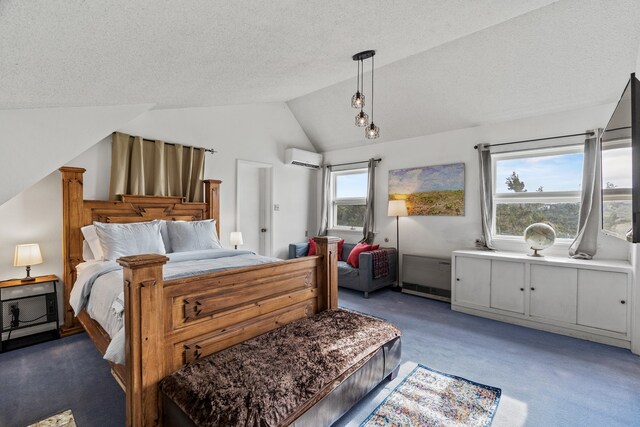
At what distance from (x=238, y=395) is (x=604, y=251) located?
3909 millimetres

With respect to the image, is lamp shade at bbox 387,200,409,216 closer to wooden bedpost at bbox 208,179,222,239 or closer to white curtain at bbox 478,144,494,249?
white curtain at bbox 478,144,494,249

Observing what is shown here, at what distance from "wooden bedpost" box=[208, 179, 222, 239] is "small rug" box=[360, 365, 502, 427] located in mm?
3200

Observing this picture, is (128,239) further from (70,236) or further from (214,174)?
(214,174)

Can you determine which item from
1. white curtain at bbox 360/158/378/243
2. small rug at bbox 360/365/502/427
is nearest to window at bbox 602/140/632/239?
small rug at bbox 360/365/502/427

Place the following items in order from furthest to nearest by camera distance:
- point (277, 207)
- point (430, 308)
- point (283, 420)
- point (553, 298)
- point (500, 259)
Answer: point (277, 207) → point (430, 308) → point (500, 259) → point (553, 298) → point (283, 420)

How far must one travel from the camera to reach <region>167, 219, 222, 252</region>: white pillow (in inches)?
133

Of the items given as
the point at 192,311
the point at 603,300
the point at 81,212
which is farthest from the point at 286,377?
the point at 603,300

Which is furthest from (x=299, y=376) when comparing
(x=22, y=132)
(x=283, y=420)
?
(x=22, y=132)

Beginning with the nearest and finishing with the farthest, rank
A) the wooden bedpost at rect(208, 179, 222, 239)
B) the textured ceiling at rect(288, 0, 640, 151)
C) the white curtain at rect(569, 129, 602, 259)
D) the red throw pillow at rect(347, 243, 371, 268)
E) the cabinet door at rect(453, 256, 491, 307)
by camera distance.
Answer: the textured ceiling at rect(288, 0, 640, 151), the white curtain at rect(569, 129, 602, 259), the cabinet door at rect(453, 256, 491, 307), the wooden bedpost at rect(208, 179, 222, 239), the red throw pillow at rect(347, 243, 371, 268)

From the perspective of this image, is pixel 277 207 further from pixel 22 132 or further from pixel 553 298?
pixel 553 298

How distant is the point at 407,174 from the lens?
4.72 meters

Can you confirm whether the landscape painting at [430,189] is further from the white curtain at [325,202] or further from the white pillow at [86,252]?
the white pillow at [86,252]

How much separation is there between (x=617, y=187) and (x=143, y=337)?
10.6 feet

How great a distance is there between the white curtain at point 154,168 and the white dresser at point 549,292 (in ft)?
12.0
